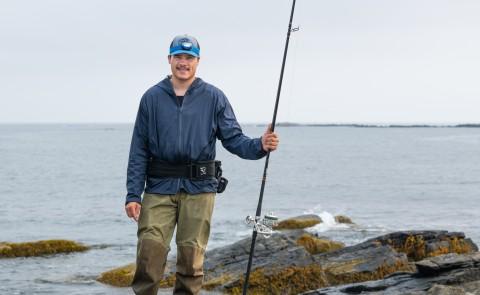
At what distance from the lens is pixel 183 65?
764 cm

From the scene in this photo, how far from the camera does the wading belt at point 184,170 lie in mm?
7637

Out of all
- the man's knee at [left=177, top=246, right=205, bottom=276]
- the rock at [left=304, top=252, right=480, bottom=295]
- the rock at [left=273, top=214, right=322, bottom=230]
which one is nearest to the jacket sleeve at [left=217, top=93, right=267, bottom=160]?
the man's knee at [left=177, top=246, right=205, bottom=276]

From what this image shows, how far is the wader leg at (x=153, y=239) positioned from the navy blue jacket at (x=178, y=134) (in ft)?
0.40

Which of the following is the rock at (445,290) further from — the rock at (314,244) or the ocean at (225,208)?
the rock at (314,244)

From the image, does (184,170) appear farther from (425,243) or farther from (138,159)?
(425,243)

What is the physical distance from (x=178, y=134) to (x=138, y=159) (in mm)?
512

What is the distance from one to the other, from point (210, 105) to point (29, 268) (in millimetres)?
16668

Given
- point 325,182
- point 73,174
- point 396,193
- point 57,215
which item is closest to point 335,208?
point 396,193

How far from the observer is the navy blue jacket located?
7609 millimetres

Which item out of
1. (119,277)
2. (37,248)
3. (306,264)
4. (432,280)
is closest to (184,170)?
(432,280)

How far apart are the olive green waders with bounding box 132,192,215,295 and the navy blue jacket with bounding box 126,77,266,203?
121 mm

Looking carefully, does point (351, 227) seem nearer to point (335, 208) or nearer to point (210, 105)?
point (335, 208)

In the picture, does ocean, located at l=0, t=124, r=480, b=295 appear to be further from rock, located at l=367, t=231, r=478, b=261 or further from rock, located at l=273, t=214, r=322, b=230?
rock, located at l=367, t=231, r=478, b=261

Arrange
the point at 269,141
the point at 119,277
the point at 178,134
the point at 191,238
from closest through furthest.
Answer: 1. the point at 269,141
2. the point at 178,134
3. the point at 191,238
4. the point at 119,277
